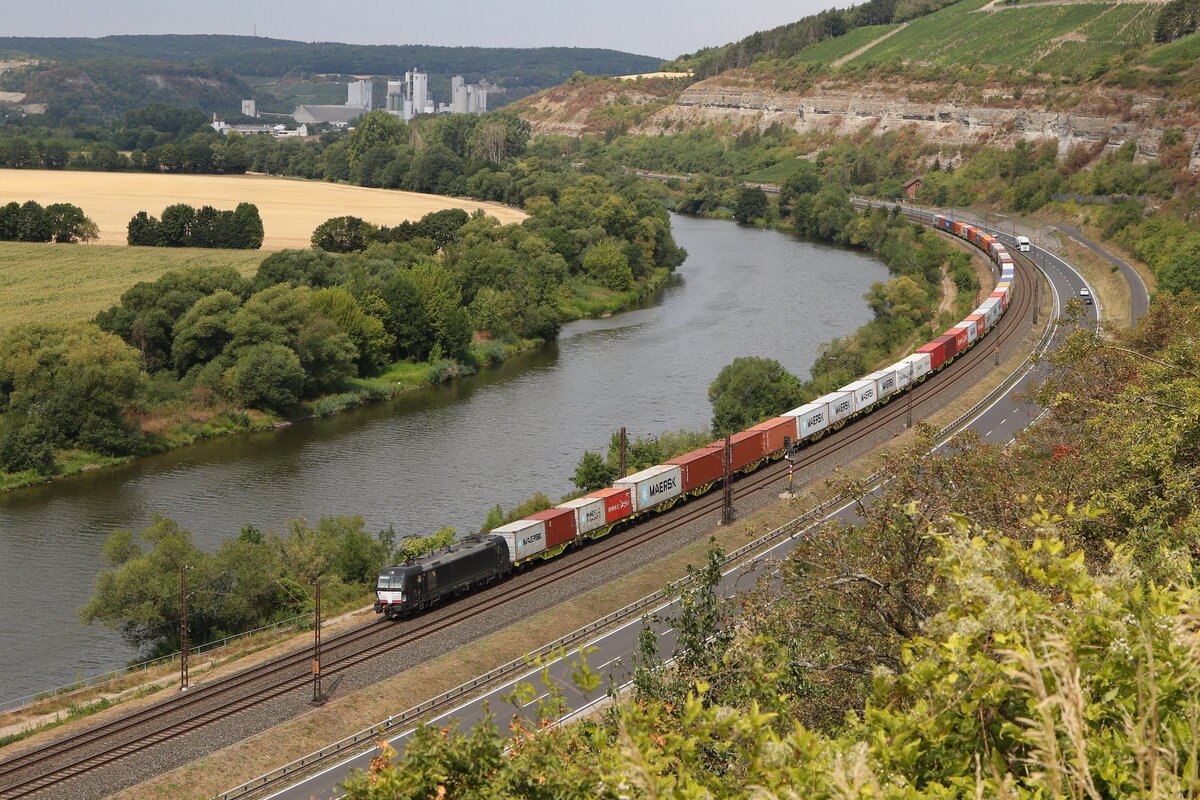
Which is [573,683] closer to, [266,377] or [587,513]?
[587,513]

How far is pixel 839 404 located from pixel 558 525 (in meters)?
19.1

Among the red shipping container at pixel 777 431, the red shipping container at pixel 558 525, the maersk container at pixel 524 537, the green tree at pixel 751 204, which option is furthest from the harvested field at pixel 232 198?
the maersk container at pixel 524 537

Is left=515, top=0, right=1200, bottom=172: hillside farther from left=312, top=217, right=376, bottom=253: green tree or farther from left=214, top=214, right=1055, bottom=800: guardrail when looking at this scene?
left=214, top=214, right=1055, bottom=800: guardrail

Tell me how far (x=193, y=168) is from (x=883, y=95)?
101549 mm

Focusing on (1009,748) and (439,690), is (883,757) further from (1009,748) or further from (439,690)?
(439,690)

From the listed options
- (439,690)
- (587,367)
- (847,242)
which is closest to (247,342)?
(587,367)

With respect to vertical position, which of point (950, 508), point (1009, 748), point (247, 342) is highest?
point (1009, 748)

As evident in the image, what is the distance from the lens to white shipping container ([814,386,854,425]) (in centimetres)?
5325

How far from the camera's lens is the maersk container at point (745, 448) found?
46.9 m

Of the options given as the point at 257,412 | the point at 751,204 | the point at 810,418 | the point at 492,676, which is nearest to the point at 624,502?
the point at 810,418

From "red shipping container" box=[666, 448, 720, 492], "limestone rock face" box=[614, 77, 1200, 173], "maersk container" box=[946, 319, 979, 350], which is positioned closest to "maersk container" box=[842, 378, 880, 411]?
"red shipping container" box=[666, 448, 720, 492]

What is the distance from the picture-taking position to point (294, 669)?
32.0 m

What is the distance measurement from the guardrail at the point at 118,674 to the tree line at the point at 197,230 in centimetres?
7360

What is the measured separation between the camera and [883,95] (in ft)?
559
